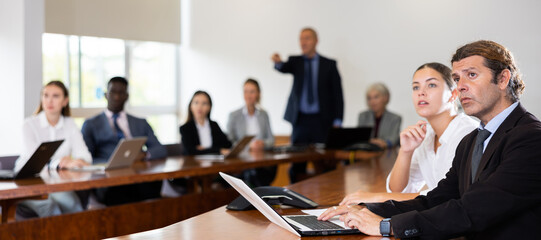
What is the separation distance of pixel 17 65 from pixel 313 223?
4579mm

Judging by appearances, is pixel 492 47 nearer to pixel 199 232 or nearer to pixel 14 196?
pixel 199 232

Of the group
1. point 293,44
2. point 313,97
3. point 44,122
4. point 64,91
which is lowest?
point 44,122

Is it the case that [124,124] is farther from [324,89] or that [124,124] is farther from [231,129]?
[324,89]

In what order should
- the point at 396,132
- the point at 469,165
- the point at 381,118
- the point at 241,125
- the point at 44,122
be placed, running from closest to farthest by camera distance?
1. the point at 469,165
2. the point at 44,122
3. the point at 241,125
4. the point at 396,132
5. the point at 381,118

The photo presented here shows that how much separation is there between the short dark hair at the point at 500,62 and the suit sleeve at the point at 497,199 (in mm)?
195

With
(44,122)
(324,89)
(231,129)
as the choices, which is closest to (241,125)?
(231,129)

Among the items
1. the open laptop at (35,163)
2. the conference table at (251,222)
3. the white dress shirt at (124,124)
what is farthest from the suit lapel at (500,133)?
the white dress shirt at (124,124)

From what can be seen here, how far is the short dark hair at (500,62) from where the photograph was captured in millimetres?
2094

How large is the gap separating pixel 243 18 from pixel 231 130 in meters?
2.44

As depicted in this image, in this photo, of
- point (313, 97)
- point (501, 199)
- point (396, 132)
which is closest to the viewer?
point (501, 199)

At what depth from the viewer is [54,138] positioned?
468 centimetres

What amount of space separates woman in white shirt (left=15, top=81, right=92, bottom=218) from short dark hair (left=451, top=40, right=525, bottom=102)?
2941 mm

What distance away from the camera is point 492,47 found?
2123 mm

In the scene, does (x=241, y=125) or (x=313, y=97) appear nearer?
(x=241, y=125)
